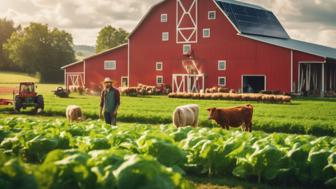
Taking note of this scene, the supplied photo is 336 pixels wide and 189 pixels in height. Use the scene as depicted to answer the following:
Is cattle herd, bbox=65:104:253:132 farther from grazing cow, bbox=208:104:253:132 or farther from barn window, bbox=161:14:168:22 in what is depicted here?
barn window, bbox=161:14:168:22

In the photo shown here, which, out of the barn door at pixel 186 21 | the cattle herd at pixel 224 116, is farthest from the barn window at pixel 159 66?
the cattle herd at pixel 224 116

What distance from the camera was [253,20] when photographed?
146 ft

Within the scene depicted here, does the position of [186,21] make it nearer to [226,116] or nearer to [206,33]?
[206,33]

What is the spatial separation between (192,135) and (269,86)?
1138 inches

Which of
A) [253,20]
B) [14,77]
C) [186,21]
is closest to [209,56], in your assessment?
[186,21]

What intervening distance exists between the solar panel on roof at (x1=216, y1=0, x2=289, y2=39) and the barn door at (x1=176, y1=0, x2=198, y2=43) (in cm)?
218

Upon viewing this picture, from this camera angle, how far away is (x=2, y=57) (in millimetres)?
99562

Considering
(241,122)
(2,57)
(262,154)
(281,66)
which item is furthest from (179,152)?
(2,57)

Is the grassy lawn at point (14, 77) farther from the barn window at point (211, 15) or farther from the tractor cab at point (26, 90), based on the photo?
the tractor cab at point (26, 90)

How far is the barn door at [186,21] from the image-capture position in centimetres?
4222

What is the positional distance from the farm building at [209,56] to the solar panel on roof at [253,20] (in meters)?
0.10

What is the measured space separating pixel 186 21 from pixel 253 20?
564 centimetres

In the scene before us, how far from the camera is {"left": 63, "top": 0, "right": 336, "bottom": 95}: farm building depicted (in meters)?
38.3

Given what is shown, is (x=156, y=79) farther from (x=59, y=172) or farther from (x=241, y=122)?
(x=59, y=172)
